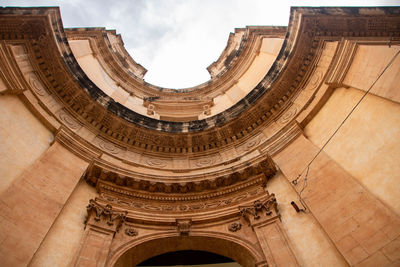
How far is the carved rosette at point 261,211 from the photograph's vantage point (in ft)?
26.4

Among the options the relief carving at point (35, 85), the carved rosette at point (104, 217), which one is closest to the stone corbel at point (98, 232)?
the carved rosette at point (104, 217)

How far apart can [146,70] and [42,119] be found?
75.8ft

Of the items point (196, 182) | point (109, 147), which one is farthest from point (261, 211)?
point (109, 147)

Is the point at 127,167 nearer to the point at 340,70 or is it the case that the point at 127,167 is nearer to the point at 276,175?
the point at 276,175

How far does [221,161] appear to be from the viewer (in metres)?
11.7

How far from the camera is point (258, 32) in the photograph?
76.9 feet

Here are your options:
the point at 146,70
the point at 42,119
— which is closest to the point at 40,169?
the point at 42,119

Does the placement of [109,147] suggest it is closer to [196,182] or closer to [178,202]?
[178,202]

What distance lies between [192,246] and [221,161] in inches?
158

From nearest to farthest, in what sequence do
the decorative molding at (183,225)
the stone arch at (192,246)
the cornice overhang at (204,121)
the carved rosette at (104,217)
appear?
the stone arch at (192,246)
the carved rosette at (104,217)
the decorative molding at (183,225)
the cornice overhang at (204,121)

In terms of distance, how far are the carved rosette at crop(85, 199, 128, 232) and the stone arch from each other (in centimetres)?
70

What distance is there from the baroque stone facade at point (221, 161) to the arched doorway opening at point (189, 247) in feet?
0.14

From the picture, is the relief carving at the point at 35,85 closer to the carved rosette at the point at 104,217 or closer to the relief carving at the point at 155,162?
the relief carving at the point at 155,162

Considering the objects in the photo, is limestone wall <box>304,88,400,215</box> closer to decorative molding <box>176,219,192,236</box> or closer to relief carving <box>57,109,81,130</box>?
decorative molding <box>176,219,192,236</box>
